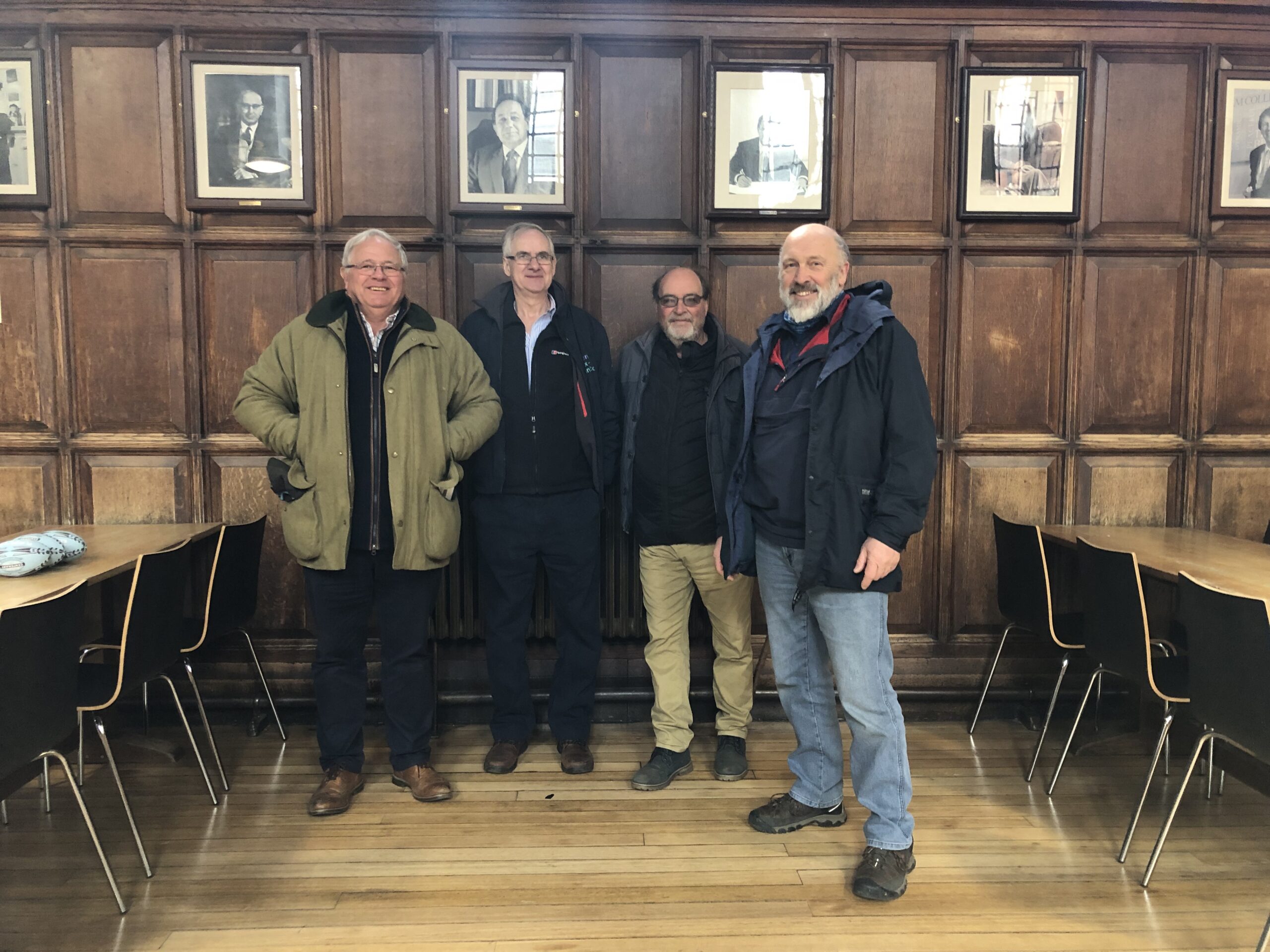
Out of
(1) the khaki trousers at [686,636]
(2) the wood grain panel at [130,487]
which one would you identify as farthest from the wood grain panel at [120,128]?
(1) the khaki trousers at [686,636]

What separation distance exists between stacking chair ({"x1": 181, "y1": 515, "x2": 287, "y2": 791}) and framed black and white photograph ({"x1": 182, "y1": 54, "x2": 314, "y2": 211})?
1.35 metres

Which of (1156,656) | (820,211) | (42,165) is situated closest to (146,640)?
(42,165)

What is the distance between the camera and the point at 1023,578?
11.0ft

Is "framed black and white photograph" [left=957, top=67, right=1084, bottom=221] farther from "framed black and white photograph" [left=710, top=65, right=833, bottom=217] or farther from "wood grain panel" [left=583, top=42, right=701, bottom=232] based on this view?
"wood grain panel" [left=583, top=42, right=701, bottom=232]

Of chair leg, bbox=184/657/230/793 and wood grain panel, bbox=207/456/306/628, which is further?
wood grain panel, bbox=207/456/306/628

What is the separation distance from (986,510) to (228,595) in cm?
312

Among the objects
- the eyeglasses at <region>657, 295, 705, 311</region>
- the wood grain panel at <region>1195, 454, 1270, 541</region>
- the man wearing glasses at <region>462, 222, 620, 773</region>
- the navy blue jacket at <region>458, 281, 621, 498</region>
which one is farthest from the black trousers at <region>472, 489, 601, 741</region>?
the wood grain panel at <region>1195, 454, 1270, 541</region>

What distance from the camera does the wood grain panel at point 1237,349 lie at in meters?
3.78

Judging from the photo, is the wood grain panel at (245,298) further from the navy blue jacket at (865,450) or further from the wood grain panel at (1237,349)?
the wood grain panel at (1237,349)

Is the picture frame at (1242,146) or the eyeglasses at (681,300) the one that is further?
the picture frame at (1242,146)

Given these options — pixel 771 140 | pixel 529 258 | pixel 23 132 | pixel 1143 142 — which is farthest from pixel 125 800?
pixel 1143 142

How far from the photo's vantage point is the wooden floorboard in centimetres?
227

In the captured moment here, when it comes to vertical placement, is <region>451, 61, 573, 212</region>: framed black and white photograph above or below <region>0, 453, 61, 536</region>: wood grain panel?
above

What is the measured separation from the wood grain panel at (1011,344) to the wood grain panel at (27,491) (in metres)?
3.87
